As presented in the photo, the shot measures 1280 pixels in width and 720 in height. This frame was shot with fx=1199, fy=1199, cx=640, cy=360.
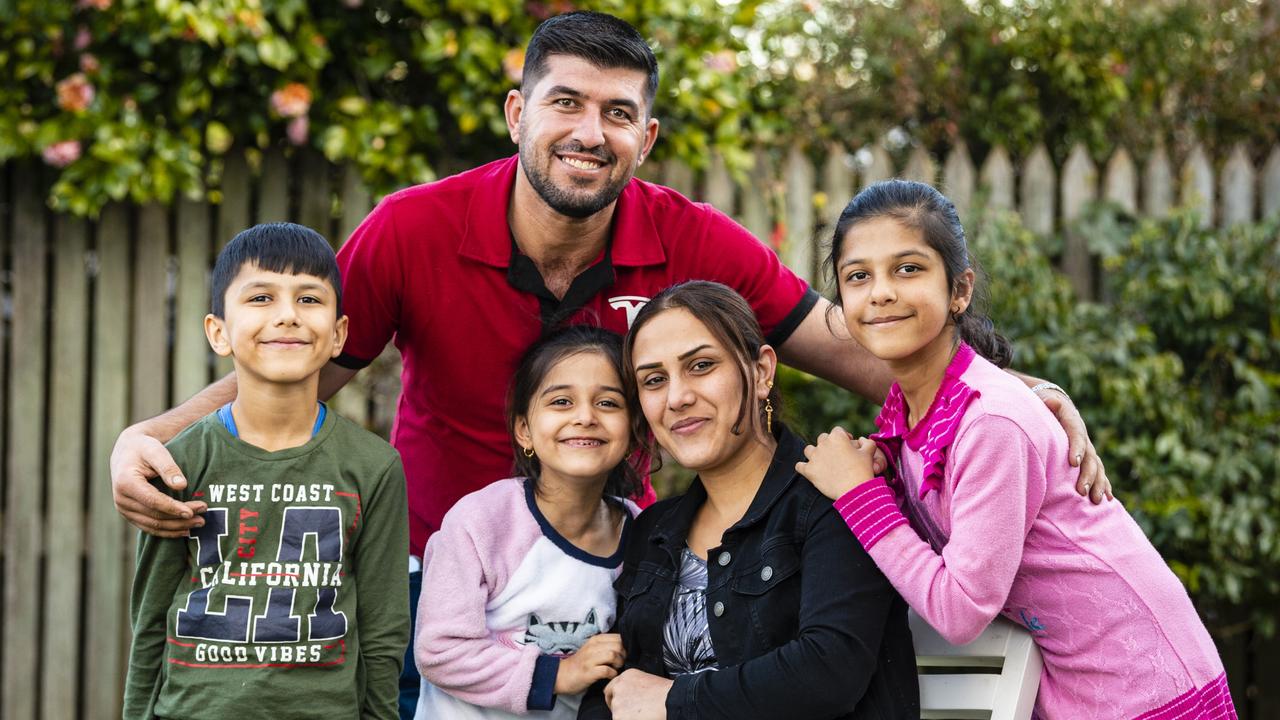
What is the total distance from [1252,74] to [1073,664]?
14.3 feet

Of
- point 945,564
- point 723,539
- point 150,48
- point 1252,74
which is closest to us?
point 945,564

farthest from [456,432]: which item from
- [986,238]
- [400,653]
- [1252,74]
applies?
[1252,74]

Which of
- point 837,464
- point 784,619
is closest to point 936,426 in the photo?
point 837,464

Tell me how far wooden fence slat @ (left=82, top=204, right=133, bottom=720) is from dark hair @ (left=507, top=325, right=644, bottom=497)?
7.69ft

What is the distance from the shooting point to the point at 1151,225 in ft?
15.1

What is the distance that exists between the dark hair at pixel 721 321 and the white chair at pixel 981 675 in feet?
→ 1.86

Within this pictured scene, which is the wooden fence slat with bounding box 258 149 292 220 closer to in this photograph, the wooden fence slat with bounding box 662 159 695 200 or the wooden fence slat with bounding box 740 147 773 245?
the wooden fence slat with bounding box 662 159 695 200

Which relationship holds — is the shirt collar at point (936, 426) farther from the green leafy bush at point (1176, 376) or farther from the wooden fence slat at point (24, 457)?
the wooden fence slat at point (24, 457)

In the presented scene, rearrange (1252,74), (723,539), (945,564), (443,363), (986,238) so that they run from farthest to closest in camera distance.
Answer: (1252,74) → (986,238) → (443,363) → (723,539) → (945,564)

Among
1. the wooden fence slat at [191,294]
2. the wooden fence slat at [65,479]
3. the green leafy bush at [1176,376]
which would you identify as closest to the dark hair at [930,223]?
the green leafy bush at [1176,376]

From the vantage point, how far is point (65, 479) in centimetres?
452

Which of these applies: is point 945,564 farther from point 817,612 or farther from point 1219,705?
point 1219,705

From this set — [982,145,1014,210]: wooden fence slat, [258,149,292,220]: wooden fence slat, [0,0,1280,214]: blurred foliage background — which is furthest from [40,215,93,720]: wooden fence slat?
[982,145,1014,210]: wooden fence slat

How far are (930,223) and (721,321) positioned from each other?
1.51 feet
